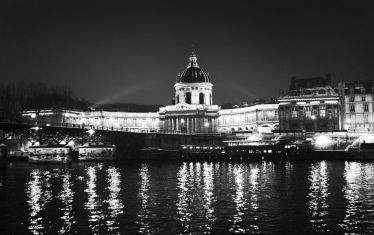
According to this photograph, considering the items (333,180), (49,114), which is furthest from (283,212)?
(49,114)

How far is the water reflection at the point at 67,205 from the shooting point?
34.5 meters

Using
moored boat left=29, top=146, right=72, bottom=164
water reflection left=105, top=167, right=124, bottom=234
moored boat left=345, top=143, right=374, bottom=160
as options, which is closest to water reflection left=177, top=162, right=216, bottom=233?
water reflection left=105, top=167, right=124, bottom=234

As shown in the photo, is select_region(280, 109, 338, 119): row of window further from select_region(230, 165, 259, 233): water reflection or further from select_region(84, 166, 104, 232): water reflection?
select_region(84, 166, 104, 232): water reflection

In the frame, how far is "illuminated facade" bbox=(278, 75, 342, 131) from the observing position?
16212 cm

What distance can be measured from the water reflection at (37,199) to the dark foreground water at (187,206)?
0.22 ft

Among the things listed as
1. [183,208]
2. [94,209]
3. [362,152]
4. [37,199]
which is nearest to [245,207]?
[183,208]

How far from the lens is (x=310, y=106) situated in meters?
167

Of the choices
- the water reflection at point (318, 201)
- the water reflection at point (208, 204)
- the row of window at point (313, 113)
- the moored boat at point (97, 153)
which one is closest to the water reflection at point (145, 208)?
the water reflection at point (208, 204)

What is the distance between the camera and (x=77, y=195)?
51031 millimetres

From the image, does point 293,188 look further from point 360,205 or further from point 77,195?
point 77,195

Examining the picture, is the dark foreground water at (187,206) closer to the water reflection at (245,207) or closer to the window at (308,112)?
the water reflection at (245,207)

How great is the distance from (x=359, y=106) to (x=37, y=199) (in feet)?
422

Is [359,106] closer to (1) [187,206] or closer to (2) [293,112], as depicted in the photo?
(2) [293,112]

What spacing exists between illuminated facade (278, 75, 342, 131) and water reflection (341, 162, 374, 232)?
9849 cm
